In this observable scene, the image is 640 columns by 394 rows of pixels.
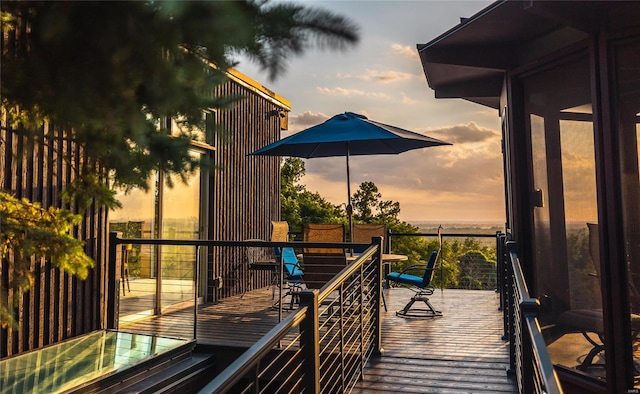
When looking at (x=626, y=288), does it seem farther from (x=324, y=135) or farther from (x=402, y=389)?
(x=324, y=135)

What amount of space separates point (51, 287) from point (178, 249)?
2.00 m

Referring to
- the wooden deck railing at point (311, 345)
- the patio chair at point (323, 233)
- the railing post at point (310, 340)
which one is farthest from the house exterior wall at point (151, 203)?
the patio chair at point (323, 233)

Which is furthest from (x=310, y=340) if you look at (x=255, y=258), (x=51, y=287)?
(x=255, y=258)

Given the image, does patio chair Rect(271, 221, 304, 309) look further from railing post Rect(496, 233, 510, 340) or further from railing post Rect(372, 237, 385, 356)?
railing post Rect(496, 233, 510, 340)

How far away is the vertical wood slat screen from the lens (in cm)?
416

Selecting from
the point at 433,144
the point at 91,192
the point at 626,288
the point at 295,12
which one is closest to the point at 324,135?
the point at 433,144

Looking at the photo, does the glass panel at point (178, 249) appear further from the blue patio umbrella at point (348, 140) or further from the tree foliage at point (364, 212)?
the tree foliage at point (364, 212)

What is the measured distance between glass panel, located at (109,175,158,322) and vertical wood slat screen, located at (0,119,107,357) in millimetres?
471

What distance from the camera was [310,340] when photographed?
2.62 meters

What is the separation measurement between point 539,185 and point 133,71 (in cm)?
345

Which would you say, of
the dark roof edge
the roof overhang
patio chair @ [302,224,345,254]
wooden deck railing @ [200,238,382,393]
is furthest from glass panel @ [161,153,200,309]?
the roof overhang

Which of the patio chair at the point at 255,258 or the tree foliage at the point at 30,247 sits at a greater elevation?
the tree foliage at the point at 30,247

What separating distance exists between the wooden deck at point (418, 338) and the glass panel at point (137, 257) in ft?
0.78

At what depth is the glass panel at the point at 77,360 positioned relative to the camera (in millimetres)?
3305
